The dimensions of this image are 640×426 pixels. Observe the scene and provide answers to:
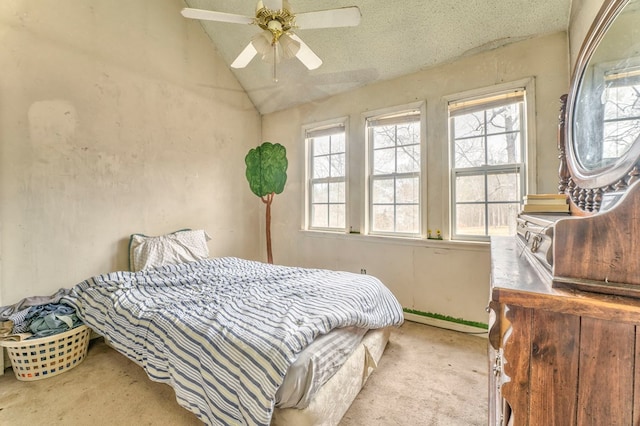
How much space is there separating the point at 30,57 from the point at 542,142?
4341mm

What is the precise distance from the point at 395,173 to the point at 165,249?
8.69ft

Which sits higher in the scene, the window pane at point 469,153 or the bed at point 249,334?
the window pane at point 469,153

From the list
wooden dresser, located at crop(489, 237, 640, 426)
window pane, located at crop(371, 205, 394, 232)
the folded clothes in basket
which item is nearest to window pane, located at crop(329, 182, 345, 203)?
window pane, located at crop(371, 205, 394, 232)

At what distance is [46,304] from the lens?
2.12 meters

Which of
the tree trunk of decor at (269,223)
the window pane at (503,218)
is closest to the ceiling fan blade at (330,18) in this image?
the window pane at (503,218)

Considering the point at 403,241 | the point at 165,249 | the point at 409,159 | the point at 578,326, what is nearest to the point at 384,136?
the point at 409,159

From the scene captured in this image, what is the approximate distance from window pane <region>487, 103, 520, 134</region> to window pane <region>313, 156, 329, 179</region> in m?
1.89

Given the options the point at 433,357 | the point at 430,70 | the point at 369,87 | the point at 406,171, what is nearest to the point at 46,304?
the point at 433,357

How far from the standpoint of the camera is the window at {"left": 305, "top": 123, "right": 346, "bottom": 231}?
11.6 ft

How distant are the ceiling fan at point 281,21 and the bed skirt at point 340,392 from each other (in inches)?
82.9

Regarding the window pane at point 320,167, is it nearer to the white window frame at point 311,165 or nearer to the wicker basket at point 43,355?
the white window frame at point 311,165

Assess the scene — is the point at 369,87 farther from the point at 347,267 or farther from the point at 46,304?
the point at 46,304

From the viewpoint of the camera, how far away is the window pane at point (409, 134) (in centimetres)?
296

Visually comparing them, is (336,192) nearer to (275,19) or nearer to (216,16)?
(275,19)
